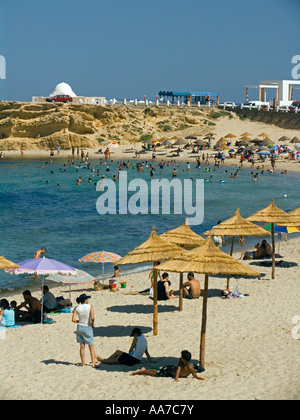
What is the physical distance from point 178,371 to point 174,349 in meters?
1.71

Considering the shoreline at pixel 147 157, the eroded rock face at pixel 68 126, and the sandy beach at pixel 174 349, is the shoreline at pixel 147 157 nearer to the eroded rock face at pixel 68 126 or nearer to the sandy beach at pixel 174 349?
the eroded rock face at pixel 68 126

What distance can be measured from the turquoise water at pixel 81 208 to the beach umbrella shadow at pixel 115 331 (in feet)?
22.9

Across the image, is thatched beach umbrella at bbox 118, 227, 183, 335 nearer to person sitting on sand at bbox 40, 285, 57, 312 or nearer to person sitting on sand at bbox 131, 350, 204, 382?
person sitting on sand at bbox 131, 350, 204, 382

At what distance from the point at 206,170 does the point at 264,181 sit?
21.5 feet

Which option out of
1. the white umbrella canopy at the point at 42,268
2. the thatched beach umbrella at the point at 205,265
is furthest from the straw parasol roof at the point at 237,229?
the thatched beach umbrella at the point at 205,265

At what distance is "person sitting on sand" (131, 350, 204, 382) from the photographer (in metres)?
8.86

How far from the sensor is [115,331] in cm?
1169

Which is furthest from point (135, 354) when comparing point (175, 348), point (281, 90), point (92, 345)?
point (281, 90)

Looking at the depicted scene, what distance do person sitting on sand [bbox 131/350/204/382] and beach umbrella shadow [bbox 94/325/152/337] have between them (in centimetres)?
233

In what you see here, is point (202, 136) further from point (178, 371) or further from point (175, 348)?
point (178, 371)

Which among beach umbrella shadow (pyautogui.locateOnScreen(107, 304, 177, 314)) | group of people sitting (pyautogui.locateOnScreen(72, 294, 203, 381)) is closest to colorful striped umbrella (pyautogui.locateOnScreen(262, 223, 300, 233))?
beach umbrella shadow (pyautogui.locateOnScreen(107, 304, 177, 314))

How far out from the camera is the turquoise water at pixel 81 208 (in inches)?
952
